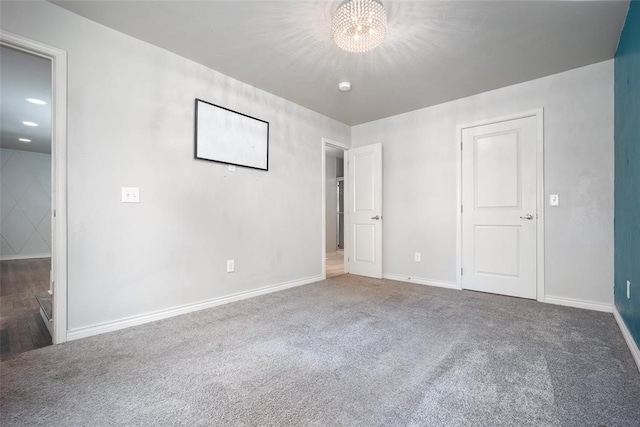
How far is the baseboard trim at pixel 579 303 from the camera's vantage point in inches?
106

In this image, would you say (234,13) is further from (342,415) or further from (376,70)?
(342,415)

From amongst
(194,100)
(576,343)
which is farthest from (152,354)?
(576,343)

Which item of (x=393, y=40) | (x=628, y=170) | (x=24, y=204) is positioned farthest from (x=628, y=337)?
(x=24, y=204)

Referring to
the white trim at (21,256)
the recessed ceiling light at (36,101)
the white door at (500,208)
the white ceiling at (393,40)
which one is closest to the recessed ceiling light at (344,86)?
the white ceiling at (393,40)

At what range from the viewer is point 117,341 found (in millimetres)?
2053

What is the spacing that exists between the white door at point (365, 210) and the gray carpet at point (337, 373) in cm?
179

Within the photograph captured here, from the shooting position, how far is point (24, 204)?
6746 mm

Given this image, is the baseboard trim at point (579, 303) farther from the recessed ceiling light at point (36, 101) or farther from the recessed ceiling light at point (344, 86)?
the recessed ceiling light at point (36, 101)

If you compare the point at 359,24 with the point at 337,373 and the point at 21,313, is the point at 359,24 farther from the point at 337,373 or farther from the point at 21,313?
the point at 21,313

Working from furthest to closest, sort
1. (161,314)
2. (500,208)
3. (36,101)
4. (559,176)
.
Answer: (36,101) < (500,208) < (559,176) < (161,314)

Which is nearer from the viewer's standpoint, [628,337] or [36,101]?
[628,337]

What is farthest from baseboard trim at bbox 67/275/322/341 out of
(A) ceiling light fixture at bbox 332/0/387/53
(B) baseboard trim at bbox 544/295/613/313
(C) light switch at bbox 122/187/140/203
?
(B) baseboard trim at bbox 544/295/613/313

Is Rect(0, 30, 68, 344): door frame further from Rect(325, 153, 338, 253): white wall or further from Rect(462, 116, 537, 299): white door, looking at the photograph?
Rect(325, 153, 338, 253): white wall

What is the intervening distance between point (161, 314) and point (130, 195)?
106 cm
